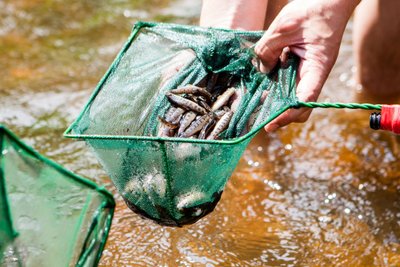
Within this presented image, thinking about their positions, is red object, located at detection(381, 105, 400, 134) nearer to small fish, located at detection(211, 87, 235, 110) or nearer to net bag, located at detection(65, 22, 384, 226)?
net bag, located at detection(65, 22, 384, 226)

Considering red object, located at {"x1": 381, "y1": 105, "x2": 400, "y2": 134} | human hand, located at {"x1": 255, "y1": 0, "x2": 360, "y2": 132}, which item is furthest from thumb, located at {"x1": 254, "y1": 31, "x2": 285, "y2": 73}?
red object, located at {"x1": 381, "y1": 105, "x2": 400, "y2": 134}

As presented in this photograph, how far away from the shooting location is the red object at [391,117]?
7.97 ft

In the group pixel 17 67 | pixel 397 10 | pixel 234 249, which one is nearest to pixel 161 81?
pixel 234 249

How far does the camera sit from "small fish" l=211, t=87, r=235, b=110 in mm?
2910

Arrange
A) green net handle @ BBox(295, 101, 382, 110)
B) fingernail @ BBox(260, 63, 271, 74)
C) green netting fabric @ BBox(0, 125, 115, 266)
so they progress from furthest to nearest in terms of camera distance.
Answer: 1. fingernail @ BBox(260, 63, 271, 74)
2. green net handle @ BBox(295, 101, 382, 110)
3. green netting fabric @ BBox(0, 125, 115, 266)

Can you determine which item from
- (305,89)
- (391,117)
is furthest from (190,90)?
(391,117)

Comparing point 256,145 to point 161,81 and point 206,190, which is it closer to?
point 161,81

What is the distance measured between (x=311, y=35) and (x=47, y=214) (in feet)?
4.22

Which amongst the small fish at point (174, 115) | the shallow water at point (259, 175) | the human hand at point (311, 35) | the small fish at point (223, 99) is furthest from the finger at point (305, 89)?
the shallow water at point (259, 175)

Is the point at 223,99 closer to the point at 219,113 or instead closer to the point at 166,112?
the point at 219,113

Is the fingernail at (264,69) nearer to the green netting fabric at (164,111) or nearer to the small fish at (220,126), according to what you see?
the green netting fabric at (164,111)

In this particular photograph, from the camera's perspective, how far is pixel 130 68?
2.99 meters

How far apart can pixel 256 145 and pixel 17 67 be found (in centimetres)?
180

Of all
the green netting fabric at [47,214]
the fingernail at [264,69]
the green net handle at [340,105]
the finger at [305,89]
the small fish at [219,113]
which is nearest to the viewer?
the green netting fabric at [47,214]
